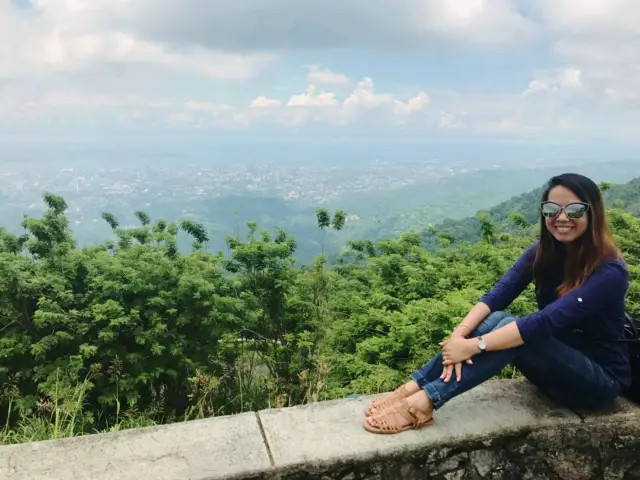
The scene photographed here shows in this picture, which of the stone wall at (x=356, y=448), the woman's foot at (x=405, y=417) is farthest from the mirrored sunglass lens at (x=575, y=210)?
the woman's foot at (x=405, y=417)

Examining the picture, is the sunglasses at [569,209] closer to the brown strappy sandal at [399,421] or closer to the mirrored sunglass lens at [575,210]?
the mirrored sunglass lens at [575,210]

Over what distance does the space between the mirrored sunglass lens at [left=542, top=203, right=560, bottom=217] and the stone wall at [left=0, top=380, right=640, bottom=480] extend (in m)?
0.95

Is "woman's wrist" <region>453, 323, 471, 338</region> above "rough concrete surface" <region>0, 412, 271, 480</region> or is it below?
above

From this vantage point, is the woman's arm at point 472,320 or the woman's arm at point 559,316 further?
the woman's arm at point 472,320

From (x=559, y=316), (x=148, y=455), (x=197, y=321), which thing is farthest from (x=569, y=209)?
(x=197, y=321)

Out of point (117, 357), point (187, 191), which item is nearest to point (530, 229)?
point (117, 357)

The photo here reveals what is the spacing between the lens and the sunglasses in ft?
8.27

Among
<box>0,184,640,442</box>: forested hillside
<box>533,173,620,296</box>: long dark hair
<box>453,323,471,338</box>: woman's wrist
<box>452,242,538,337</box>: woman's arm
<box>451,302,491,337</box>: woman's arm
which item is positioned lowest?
<box>0,184,640,442</box>: forested hillside

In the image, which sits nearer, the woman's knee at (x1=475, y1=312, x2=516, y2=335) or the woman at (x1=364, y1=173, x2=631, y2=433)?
the woman at (x1=364, y1=173, x2=631, y2=433)

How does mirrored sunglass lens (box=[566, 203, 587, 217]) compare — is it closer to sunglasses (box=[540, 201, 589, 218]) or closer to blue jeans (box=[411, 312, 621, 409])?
sunglasses (box=[540, 201, 589, 218])

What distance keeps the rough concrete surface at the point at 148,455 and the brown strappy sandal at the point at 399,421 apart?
0.54 m

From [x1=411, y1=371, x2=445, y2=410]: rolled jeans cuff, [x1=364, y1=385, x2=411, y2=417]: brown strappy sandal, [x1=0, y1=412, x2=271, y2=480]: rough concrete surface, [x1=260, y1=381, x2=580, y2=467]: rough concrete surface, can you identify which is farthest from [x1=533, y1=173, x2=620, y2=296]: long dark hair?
[x1=0, y1=412, x2=271, y2=480]: rough concrete surface

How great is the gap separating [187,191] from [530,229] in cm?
6023

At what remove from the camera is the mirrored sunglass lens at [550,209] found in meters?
2.56
